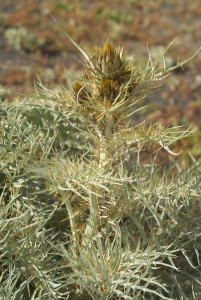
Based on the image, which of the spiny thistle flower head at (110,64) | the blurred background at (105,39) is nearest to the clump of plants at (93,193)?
the spiny thistle flower head at (110,64)

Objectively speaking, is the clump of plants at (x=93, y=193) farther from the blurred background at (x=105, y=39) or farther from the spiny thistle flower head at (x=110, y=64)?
the blurred background at (x=105, y=39)

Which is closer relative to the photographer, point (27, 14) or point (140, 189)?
point (140, 189)

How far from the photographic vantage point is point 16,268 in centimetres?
137

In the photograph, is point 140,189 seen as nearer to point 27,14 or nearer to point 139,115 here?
point 139,115

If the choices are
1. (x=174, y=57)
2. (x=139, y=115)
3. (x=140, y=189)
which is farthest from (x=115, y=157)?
(x=174, y=57)

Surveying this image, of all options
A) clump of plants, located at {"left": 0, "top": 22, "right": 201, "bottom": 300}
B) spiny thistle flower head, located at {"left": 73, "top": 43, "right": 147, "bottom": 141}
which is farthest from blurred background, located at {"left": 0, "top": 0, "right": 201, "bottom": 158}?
spiny thistle flower head, located at {"left": 73, "top": 43, "right": 147, "bottom": 141}

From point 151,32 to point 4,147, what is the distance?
4943 millimetres

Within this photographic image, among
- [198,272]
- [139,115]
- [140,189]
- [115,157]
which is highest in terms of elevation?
[115,157]

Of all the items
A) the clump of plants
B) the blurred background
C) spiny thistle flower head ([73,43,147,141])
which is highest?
spiny thistle flower head ([73,43,147,141])

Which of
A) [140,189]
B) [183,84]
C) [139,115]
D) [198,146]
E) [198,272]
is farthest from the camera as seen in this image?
[183,84]

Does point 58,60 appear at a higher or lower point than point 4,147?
lower

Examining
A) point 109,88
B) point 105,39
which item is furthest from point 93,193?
point 105,39

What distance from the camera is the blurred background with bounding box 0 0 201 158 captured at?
4332 millimetres

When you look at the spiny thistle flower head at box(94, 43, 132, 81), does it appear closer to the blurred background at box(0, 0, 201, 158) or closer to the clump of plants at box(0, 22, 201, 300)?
the clump of plants at box(0, 22, 201, 300)
